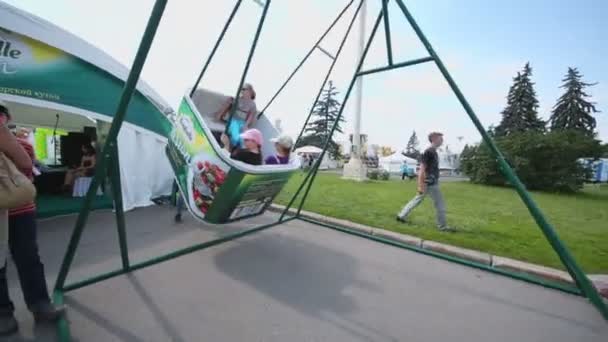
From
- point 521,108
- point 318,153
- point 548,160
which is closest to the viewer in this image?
point 548,160

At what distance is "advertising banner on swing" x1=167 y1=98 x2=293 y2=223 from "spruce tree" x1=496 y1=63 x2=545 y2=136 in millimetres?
43006

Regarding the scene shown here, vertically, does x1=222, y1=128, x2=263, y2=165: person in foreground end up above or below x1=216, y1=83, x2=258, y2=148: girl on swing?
below

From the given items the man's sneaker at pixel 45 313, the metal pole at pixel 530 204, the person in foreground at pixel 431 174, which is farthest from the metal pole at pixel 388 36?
the man's sneaker at pixel 45 313

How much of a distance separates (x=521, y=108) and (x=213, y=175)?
46.6m

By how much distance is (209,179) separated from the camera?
10.1ft

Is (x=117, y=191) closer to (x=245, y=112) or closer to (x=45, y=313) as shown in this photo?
(x=45, y=313)

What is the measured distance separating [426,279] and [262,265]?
1.81 m

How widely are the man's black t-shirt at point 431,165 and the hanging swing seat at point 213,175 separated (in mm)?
2689

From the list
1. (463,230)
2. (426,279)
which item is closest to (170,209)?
(426,279)

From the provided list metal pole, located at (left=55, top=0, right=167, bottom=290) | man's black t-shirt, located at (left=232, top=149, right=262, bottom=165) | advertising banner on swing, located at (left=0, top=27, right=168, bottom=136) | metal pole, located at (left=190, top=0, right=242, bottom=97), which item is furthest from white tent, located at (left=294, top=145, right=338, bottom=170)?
metal pole, located at (left=55, top=0, right=167, bottom=290)

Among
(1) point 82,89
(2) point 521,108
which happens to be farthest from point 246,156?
(2) point 521,108

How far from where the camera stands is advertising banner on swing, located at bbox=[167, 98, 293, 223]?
9.76 ft

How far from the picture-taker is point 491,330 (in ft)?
7.43

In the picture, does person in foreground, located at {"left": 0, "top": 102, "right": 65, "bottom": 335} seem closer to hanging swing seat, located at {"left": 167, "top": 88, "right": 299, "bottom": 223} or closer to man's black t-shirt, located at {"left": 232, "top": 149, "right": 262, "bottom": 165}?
hanging swing seat, located at {"left": 167, "top": 88, "right": 299, "bottom": 223}
